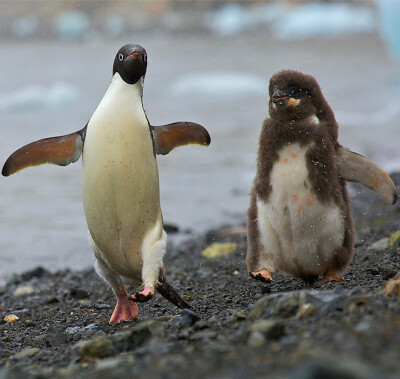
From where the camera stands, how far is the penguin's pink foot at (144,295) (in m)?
A: 2.88

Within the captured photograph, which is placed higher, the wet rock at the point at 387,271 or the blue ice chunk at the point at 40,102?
the blue ice chunk at the point at 40,102

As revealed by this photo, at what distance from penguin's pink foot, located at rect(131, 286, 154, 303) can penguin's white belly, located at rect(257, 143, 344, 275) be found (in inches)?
25.7

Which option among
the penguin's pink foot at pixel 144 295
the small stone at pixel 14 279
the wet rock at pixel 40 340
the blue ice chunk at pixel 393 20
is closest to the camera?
the penguin's pink foot at pixel 144 295

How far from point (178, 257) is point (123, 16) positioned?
6064 centimetres

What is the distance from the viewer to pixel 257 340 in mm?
1998

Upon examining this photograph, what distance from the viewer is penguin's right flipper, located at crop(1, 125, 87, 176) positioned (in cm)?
330

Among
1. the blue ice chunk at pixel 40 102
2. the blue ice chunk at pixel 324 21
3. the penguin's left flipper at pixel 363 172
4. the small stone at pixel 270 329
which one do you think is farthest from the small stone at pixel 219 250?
the blue ice chunk at pixel 324 21

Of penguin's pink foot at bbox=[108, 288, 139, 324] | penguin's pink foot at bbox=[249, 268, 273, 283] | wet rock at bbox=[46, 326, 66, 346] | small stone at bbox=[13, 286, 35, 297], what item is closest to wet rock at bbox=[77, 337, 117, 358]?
wet rock at bbox=[46, 326, 66, 346]

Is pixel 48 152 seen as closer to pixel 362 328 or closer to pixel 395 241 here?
pixel 362 328

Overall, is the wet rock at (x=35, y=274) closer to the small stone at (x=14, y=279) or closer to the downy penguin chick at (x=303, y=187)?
the small stone at (x=14, y=279)

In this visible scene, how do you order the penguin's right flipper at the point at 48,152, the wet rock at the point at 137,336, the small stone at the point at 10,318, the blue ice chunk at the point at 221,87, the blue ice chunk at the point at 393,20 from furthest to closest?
the blue ice chunk at the point at 221,87, the blue ice chunk at the point at 393,20, the small stone at the point at 10,318, the penguin's right flipper at the point at 48,152, the wet rock at the point at 137,336

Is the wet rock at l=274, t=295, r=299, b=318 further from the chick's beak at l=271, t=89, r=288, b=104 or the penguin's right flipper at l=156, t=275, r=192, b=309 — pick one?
the chick's beak at l=271, t=89, r=288, b=104

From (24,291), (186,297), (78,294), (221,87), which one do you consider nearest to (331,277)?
(186,297)

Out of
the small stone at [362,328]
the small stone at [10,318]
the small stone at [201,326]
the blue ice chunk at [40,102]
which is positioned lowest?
the small stone at [10,318]
